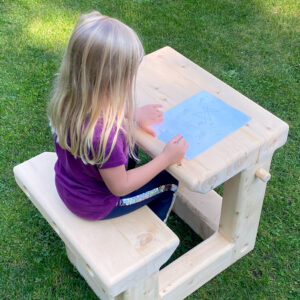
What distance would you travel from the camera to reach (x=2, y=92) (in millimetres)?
3148

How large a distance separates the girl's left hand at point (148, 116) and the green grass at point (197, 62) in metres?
0.81

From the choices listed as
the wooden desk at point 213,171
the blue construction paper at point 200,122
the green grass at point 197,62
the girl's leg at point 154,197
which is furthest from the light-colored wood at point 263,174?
the green grass at point 197,62

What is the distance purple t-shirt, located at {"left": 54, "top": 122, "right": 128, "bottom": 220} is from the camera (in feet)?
5.48

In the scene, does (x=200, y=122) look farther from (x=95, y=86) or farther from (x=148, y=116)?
(x=95, y=86)

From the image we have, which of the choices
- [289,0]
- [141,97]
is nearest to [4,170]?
[141,97]

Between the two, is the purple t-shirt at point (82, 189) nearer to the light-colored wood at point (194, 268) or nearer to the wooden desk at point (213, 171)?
the wooden desk at point (213, 171)

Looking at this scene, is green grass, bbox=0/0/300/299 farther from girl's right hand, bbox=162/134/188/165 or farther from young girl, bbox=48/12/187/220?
girl's right hand, bbox=162/134/188/165

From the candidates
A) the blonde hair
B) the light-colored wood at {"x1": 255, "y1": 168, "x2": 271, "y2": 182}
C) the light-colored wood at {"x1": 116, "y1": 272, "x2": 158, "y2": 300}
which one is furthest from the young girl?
the light-colored wood at {"x1": 255, "y1": 168, "x2": 271, "y2": 182}

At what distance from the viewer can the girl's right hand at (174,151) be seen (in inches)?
64.3

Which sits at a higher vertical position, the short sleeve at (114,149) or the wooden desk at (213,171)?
the short sleeve at (114,149)

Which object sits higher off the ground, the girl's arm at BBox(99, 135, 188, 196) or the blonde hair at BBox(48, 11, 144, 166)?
the blonde hair at BBox(48, 11, 144, 166)

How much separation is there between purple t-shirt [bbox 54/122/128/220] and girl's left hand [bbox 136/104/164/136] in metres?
0.17

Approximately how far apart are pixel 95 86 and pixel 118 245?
57 cm

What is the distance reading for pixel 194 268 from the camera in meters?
2.04
